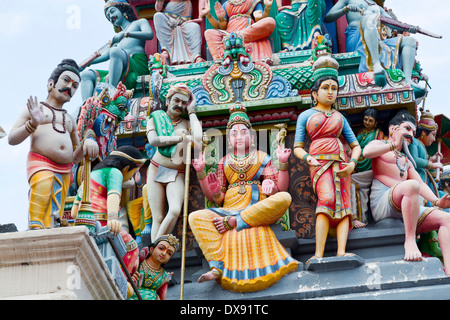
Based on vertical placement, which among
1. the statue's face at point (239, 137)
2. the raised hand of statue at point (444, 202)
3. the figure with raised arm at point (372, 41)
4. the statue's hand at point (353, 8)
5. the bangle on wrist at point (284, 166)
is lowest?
the raised hand of statue at point (444, 202)

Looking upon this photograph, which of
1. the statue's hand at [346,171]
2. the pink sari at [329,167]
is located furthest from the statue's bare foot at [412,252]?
the statue's hand at [346,171]

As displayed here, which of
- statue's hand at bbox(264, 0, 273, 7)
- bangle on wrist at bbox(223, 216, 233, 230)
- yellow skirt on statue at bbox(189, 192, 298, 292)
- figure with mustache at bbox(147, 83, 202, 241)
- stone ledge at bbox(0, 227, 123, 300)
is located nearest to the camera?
stone ledge at bbox(0, 227, 123, 300)

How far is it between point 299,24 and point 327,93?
2.52 m

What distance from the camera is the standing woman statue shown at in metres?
11.7

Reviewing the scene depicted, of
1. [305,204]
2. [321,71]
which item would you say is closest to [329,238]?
[305,204]

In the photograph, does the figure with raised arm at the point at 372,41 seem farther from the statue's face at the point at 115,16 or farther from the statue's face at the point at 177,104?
the statue's face at the point at 115,16

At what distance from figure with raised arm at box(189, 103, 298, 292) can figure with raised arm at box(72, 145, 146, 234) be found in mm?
1095

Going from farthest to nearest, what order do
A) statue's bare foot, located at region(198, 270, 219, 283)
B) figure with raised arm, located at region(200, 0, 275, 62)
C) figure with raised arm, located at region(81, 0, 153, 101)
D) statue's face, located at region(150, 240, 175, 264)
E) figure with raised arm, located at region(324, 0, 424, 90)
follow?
figure with raised arm, located at region(81, 0, 153, 101) → figure with raised arm, located at region(200, 0, 275, 62) → figure with raised arm, located at region(324, 0, 424, 90) → statue's bare foot, located at region(198, 270, 219, 283) → statue's face, located at region(150, 240, 175, 264)

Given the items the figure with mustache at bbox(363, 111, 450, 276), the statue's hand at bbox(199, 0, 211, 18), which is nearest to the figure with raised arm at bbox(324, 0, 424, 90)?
the figure with mustache at bbox(363, 111, 450, 276)

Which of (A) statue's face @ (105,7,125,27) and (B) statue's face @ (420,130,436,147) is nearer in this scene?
(B) statue's face @ (420,130,436,147)

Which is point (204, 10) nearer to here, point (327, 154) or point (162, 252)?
point (327, 154)

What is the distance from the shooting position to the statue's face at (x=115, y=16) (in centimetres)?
1575

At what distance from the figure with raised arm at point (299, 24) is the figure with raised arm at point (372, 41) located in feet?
1.74

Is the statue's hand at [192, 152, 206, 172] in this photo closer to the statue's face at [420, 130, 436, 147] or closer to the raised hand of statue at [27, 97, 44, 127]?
A: the raised hand of statue at [27, 97, 44, 127]
